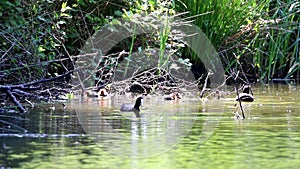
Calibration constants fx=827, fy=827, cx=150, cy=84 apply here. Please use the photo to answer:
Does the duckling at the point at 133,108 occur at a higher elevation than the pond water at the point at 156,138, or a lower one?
higher

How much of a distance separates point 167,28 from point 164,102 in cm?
154

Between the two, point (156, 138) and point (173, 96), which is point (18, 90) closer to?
point (156, 138)

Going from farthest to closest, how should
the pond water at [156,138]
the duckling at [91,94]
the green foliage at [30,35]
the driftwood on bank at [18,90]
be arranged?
the duckling at [91,94]
the green foliage at [30,35]
the driftwood on bank at [18,90]
the pond water at [156,138]

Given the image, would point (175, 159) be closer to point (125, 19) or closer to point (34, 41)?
point (34, 41)

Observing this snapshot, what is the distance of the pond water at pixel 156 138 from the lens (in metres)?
4.77

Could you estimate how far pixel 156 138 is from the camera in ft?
19.2

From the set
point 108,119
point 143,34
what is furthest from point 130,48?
point 108,119

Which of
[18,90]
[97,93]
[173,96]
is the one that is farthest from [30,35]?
[173,96]

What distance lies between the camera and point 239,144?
553 centimetres

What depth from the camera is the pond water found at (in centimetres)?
477

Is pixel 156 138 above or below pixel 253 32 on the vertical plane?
below

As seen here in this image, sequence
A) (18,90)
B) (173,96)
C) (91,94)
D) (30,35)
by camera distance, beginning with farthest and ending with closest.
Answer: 1. (91,94)
2. (173,96)
3. (30,35)
4. (18,90)

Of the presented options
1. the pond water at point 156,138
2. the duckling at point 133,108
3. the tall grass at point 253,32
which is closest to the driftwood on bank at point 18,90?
the pond water at point 156,138

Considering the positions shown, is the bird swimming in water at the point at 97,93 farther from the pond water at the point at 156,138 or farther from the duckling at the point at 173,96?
the pond water at the point at 156,138
